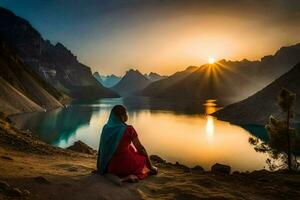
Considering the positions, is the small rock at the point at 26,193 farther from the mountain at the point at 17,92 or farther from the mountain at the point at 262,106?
the mountain at the point at 262,106

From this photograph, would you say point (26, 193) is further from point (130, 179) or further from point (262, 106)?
point (262, 106)

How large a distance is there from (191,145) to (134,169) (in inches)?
2092

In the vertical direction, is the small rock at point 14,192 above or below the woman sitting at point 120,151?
→ below

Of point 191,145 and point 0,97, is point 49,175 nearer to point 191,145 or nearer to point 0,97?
point 191,145

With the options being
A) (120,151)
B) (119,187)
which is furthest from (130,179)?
(120,151)

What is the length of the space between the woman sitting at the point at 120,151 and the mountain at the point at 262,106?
338 feet

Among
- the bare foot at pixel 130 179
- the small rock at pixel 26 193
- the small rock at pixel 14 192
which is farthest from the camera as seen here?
the bare foot at pixel 130 179

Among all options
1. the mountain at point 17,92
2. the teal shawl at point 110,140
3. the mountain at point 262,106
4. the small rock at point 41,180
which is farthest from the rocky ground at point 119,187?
the mountain at point 262,106

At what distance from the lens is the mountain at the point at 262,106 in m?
111

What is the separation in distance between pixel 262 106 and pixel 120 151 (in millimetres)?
117764

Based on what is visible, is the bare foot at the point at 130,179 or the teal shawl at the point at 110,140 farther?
the teal shawl at the point at 110,140

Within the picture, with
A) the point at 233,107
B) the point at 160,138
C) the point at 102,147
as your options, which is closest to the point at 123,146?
the point at 102,147

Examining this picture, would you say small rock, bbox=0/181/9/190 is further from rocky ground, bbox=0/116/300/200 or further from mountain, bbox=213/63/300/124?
mountain, bbox=213/63/300/124

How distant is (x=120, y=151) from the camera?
420 inches
